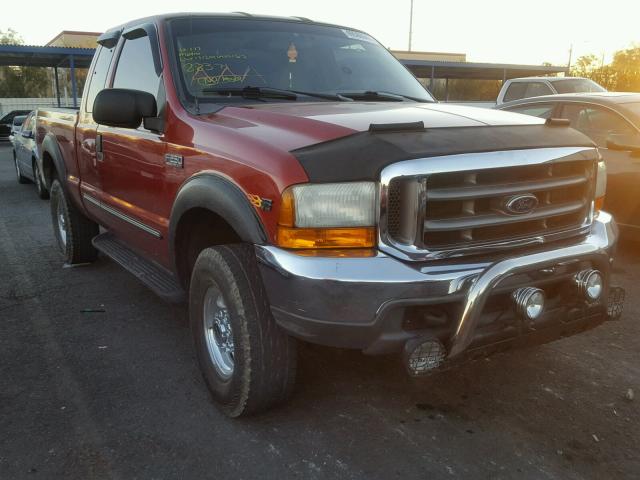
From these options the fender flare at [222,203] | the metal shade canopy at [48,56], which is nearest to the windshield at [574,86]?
the fender flare at [222,203]

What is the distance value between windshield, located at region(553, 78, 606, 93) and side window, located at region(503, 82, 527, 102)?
0.58 m

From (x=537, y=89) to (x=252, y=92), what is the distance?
9.32 metres

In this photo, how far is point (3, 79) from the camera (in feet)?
162

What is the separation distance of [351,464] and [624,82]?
4543 centimetres

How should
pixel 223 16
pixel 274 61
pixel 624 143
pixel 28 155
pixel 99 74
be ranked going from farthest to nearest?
pixel 28 155
pixel 624 143
pixel 99 74
pixel 223 16
pixel 274 61

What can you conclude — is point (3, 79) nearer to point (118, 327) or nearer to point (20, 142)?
point (20, 142)

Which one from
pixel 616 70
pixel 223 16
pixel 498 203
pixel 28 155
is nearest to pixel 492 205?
pixel 498 203

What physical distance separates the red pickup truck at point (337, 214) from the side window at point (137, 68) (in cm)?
4

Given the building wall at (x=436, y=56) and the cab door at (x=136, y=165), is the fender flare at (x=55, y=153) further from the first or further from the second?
the building wall at (x=436, y=56)

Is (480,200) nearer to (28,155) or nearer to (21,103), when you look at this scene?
(28,155)

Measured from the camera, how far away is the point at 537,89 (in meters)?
11.5

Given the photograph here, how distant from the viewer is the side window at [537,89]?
11.4 metres

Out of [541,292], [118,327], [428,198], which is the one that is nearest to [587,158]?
[541,292]

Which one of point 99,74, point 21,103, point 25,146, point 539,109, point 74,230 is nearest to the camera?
point 99,74
